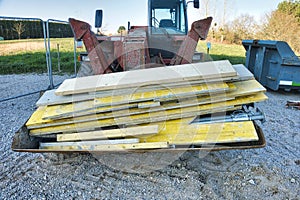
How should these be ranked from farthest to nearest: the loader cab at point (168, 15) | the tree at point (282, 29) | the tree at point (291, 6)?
the tree at point (291, 6) < the tree at point (282, 29) < the loader cab at point (168, 15)

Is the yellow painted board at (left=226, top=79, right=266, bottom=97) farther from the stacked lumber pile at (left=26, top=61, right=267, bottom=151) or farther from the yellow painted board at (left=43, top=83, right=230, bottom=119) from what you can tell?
the yellow painted board at (left=43, top=83, right=230, bottom=119)

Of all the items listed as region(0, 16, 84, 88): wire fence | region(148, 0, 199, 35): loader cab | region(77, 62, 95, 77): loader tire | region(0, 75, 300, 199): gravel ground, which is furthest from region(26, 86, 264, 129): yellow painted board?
region(0, 16, 84, 88): wire fence

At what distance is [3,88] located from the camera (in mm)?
6652

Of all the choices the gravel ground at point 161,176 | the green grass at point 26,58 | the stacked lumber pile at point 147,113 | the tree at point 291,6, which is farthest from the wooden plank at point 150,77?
the tree at point 291,6

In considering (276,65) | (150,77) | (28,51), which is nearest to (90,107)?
(150,77)

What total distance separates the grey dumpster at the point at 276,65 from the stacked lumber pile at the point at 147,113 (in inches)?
154

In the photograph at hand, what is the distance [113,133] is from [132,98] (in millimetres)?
361

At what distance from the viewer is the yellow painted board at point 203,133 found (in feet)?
7.25

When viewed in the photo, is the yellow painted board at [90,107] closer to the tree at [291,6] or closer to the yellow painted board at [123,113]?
the yellow painted board at [123,113]

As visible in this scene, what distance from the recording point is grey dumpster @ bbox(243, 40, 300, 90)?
569 centimetres

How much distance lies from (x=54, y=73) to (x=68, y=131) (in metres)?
6.98

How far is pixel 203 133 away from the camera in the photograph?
2.27m

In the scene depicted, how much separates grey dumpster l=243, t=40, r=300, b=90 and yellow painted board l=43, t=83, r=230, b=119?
4.17 metres

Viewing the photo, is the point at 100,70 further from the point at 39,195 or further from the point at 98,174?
the point at 39,195
